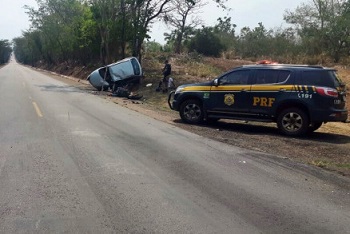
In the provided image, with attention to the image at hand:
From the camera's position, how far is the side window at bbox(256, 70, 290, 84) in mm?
11852

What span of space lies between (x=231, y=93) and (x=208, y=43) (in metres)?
36.4

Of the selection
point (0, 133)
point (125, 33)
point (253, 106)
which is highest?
point (125, 33)

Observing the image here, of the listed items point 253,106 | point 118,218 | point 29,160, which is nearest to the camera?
point 118,218

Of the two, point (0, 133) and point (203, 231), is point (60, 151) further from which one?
point (203, 231)

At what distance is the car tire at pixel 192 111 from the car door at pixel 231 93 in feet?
1.42

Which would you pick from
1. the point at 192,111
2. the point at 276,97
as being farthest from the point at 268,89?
Result: the point at 192,111

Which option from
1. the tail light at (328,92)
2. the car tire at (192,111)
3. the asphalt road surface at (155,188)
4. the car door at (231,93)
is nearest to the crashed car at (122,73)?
the car tire at (192,111)

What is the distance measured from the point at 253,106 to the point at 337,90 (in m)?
2.27

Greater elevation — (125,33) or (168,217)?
(125,33)

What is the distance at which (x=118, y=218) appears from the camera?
505cm

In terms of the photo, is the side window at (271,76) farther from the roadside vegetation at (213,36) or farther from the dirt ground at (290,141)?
the roadside vegetation at (213,36)

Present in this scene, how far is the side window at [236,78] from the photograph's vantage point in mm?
12484

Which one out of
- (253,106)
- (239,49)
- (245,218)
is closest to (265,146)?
(253,106)

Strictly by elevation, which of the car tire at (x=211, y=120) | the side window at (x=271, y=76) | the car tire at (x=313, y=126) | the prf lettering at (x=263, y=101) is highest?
the side window at (x=271, y=76)
